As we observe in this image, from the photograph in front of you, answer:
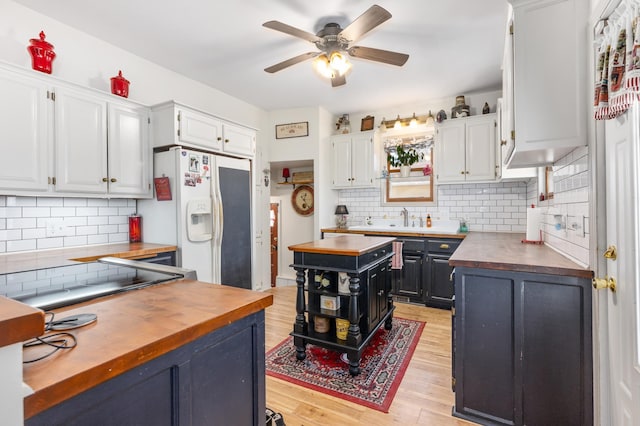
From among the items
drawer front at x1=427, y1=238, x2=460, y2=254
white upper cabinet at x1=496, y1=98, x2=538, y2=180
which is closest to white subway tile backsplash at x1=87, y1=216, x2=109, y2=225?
drawer front at x1=427, y1=238, x2=460, y2=254

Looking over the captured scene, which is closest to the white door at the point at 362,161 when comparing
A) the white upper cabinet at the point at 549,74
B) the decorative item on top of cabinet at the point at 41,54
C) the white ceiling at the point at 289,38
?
the white ceiling at the point at 289,38

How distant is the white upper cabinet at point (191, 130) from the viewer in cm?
287

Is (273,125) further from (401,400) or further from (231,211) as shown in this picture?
(401,400)

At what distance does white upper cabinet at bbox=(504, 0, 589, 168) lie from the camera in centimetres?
156

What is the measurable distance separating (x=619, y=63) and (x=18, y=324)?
1854 millimetres

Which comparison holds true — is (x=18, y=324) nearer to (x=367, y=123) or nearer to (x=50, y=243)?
(x=50, y=243)

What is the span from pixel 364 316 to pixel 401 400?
2.14 feet

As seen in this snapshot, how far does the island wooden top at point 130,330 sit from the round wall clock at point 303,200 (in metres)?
3.88

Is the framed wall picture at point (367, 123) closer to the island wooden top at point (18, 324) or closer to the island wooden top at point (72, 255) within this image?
the island wooden top at point (72, 255)

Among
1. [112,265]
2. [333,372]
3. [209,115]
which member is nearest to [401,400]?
[333,372]

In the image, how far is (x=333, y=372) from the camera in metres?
2.36

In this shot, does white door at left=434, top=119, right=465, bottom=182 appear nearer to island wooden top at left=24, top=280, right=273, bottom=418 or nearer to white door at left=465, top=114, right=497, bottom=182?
white door at left=465, top=114, right=497, bottom=182

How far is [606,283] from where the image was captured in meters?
1.33

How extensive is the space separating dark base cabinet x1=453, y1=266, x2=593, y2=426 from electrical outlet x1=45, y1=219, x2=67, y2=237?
10.2 ft
